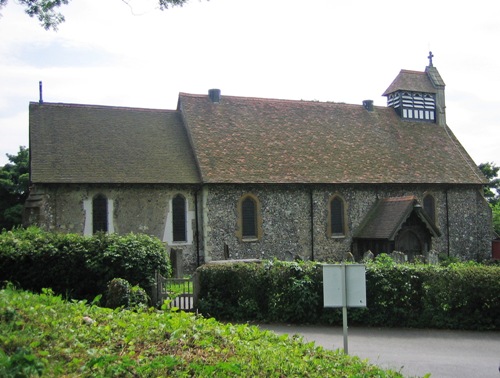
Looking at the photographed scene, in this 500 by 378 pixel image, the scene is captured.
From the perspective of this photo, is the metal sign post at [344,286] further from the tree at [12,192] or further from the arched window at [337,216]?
the tree at [12,192]

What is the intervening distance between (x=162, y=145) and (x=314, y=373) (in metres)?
21.0

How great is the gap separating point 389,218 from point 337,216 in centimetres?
272

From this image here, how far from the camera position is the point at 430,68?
117 feet

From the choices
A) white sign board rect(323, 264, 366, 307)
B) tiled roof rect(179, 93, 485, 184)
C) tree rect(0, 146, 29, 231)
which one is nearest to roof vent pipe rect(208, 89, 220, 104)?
tiled roof rect(179, 93, 485, 184)

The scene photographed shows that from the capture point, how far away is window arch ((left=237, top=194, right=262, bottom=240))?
25.6m

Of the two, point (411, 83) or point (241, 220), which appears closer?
point (241, 220)

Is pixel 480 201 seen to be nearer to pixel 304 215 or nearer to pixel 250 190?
pixel 304 215

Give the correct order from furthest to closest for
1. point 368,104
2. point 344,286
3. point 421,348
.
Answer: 1. point 368,104
2. point 421,348
3. point 344,286

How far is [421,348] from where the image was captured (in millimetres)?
12086

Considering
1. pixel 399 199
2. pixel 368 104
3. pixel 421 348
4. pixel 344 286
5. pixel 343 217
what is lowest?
pixel 421 348

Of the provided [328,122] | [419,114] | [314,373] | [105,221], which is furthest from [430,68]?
[314,373]

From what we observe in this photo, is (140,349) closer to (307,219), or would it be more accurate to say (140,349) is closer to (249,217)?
(249,217)

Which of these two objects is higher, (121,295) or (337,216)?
(337,216)

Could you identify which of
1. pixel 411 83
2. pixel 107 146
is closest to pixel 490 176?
pixel 411 83
